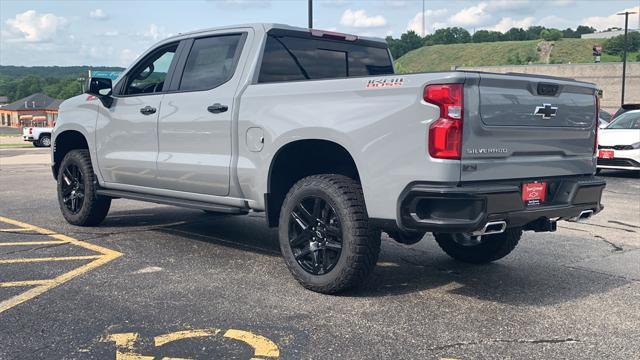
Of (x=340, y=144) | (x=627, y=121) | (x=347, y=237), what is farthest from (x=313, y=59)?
(x=627, y=121)

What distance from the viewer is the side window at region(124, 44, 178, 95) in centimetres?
598

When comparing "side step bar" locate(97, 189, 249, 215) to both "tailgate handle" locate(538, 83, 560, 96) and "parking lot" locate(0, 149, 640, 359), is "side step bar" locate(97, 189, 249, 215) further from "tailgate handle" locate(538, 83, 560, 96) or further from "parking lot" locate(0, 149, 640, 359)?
"tailgate handle" locate(538, 83, 560, 96)

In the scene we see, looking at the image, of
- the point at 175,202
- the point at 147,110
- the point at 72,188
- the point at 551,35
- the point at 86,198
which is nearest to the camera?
the point at 175,202

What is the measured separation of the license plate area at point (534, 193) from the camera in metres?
4.10

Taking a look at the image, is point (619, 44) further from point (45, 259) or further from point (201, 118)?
point (45, 259)

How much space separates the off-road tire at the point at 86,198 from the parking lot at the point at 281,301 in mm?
158

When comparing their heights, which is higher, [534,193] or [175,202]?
[534,193]

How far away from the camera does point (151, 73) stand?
6.13 metres

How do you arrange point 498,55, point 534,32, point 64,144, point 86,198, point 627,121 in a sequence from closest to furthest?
point 86,198, point 64,144, point 627,121, point 498,55, point 534,32

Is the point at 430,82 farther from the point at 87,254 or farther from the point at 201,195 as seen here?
the point at 87,254

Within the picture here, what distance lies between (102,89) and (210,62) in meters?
1.55

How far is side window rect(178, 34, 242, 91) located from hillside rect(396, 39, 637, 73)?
339 ft

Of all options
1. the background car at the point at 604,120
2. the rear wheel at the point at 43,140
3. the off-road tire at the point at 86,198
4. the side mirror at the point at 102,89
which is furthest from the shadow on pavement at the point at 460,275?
the rear wheel at the point at 43,140

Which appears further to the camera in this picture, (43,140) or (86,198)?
(43,140)
